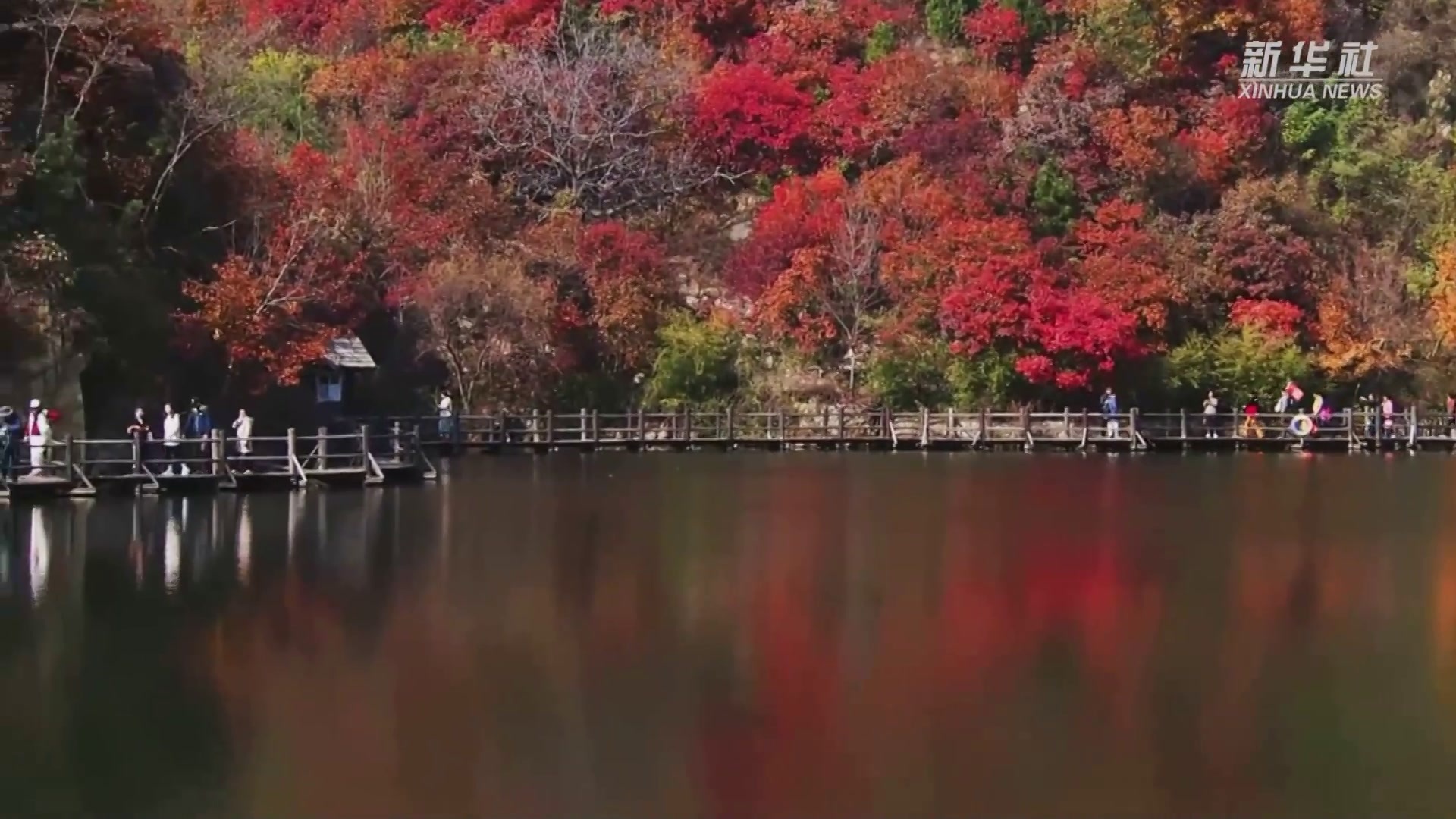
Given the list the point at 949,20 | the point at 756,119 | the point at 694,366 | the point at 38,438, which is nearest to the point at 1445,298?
the point at 949,20

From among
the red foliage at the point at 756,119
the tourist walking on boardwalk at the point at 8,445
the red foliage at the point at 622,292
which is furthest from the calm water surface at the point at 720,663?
the red foliage at the point at 756,119

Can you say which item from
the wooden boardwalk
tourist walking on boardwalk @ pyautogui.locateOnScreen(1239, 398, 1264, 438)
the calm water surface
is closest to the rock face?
the calm water surface

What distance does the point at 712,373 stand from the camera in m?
44.6

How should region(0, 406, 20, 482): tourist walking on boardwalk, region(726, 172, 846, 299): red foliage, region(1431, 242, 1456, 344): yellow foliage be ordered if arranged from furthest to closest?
region(726, 172, 846, 299): red foliage
region(1431, 242, 1456, 344): yellow foliage
region(0, 406, 20, 482): tourist walking on boardwalk

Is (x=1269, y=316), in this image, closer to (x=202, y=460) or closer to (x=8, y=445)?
(x=202, y=460)

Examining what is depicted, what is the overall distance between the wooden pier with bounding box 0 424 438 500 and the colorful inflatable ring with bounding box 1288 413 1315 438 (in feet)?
74.0

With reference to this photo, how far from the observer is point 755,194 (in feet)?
170

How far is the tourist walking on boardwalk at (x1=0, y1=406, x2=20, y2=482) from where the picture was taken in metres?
25.5

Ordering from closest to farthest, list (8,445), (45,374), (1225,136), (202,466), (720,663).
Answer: (720,663) < (8,445) < (45,374) < (202,466) < (1225,136)

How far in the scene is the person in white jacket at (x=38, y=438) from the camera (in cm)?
2602

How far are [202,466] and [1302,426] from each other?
26.8 meters

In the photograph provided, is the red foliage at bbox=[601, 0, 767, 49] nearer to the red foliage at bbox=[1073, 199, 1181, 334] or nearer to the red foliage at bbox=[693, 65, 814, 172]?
the red foliage at bbox=[693, 65, 814, 172]

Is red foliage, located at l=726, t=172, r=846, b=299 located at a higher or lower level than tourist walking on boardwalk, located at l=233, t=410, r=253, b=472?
higher

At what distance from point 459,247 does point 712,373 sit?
7013 mm
